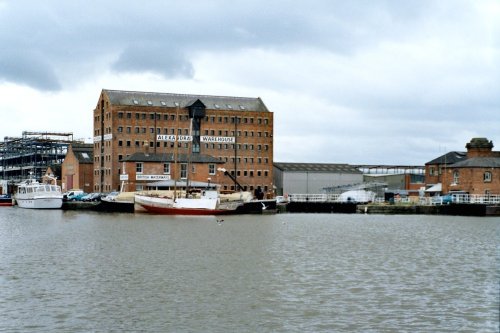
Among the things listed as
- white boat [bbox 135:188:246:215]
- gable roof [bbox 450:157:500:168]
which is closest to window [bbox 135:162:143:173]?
white boat [bbox 135:188:246:215]

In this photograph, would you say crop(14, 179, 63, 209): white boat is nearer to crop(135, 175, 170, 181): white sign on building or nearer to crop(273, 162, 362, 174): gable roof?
crop(135, 175, 170, 181): white sign on building

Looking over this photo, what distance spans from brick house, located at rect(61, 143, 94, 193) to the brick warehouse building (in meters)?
2.56

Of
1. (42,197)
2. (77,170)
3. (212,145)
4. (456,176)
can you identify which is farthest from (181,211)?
(77,170)

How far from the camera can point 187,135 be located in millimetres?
140875

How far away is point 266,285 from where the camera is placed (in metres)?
31.4

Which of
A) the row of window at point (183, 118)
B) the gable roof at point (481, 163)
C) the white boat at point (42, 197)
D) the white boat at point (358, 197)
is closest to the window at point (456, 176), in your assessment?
the gable roof at point (481, 163)

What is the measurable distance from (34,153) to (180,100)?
4254 centimetres

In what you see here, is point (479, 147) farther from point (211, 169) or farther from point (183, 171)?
point (183, 171)

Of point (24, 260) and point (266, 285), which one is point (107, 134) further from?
point (266, 285)

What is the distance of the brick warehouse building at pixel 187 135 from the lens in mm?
133500

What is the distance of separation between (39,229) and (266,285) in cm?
Result: 3796

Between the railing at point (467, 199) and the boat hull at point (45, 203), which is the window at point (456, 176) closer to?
the railing at point (467, 199)

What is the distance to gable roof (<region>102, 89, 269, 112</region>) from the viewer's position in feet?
461

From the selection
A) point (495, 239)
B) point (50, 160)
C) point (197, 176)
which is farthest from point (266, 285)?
point (50, 160)
